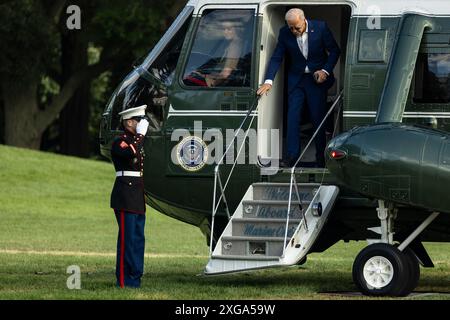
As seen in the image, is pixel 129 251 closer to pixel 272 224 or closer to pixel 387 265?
pixel 272 224

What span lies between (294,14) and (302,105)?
1.08 metres

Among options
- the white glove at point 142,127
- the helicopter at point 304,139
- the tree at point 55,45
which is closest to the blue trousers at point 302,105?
the helicopter at point 304,139

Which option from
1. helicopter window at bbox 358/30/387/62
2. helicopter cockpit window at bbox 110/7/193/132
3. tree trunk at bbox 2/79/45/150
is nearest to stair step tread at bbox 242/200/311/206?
helicopter cockpit window at bbox 110/7/193/132

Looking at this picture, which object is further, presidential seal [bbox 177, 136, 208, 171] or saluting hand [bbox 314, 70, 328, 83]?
presidential seal [bbox 177, 136, 208, 171]

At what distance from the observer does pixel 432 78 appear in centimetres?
1399

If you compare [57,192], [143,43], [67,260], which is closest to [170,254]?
[67,260]

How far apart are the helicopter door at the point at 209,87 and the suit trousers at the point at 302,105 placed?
20.2 inches

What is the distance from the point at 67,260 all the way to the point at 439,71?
659cm

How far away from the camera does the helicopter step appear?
1347 cm

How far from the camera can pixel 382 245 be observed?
13148mm

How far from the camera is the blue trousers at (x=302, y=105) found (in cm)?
1466

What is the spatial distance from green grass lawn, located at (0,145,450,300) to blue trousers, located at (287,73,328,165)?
160 centimetres

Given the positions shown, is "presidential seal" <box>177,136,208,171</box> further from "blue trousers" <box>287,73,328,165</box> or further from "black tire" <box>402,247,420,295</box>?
"black tire" <box>402,247,420,295</box>

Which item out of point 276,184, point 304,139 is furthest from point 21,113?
point 276,184
